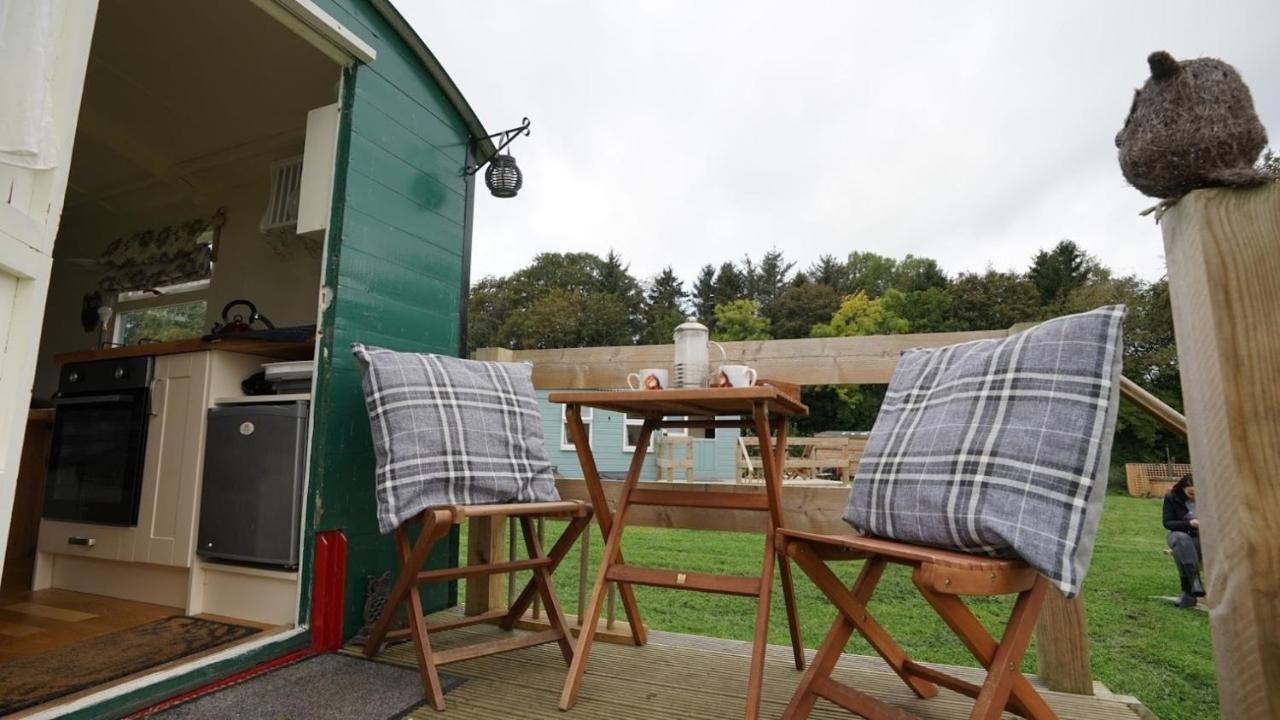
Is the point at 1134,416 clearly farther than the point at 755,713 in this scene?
Yes

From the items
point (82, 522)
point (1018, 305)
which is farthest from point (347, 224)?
point (1018, 305)

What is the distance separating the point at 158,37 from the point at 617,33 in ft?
23.3

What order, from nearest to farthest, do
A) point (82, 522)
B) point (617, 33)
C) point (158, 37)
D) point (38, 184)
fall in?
1. point (38, 184)
2. point (82, 522)
3. point (158, 37)
4. point (617, 33)

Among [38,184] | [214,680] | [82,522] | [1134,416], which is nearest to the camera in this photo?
[38,184]

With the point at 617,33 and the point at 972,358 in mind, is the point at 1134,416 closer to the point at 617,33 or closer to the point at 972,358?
the point at 617,33

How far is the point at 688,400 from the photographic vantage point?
1844mm

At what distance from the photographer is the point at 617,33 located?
9242 millimetres

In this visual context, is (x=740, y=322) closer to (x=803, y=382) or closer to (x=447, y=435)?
A: (x=803, y=382)

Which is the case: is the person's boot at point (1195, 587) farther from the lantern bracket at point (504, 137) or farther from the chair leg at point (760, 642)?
the lantern bracket at point (504, 137)

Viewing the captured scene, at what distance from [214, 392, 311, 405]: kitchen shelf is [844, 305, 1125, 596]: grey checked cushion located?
207 cm

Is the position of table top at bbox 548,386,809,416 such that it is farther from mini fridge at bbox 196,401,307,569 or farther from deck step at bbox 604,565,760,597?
mini fridge at bbox 196,401,307,569

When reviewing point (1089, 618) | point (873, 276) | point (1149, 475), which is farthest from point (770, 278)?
point (1089, 618)

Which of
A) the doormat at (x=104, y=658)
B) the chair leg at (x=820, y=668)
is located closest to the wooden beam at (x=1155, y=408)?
the chair leg at (x=820, y=668)

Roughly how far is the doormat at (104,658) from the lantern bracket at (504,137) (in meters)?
2.21
